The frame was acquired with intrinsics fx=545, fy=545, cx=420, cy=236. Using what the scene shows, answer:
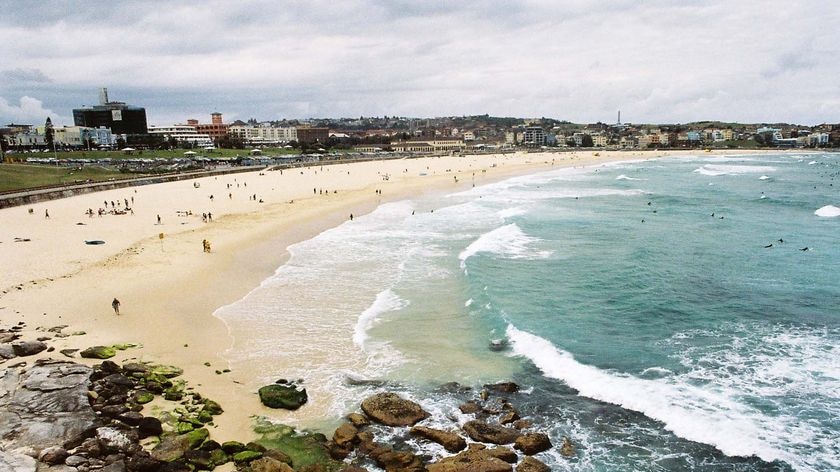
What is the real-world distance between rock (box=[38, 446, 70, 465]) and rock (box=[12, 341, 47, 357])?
5441 mm

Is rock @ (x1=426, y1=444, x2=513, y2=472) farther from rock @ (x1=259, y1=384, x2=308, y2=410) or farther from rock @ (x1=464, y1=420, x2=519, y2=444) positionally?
rock @ (x1=259, y1=384, x2=308, y2=410)

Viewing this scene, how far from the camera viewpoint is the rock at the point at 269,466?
10078mm

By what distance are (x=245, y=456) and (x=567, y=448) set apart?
646 centimetres

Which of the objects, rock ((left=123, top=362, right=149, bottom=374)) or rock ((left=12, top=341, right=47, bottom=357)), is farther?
rock ((left=12, top=341, right=47, bottom=357))

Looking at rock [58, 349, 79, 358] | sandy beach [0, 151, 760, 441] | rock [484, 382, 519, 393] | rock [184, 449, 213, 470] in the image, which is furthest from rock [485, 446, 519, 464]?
rock [58, 349, 79, 358]

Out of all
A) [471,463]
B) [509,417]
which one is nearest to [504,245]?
[509,417]

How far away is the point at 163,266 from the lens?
24453mm

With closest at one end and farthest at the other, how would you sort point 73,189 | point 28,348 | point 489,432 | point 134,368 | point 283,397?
1. point 489,432
2. point 283,397
3. point 134,368
4. point 28,348
5. point 73,189

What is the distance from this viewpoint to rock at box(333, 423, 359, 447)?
1134 centimetres

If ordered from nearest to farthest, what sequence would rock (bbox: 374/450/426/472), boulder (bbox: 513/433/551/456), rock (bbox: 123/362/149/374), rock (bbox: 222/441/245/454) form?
rock (bbox: 374/450/426/472) < rock (bbox: 222/441/245/454) < boulder (bbox: 513/433/551/456) < rock (bbox: 123/362/149/374)

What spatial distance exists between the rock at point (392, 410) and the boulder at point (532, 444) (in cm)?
223

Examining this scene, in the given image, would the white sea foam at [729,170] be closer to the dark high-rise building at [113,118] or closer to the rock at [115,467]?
the rock at [115,467]

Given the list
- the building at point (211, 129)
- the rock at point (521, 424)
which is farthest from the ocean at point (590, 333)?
the building at point (211, 129)

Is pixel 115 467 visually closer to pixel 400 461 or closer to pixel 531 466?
pixel 400 461
